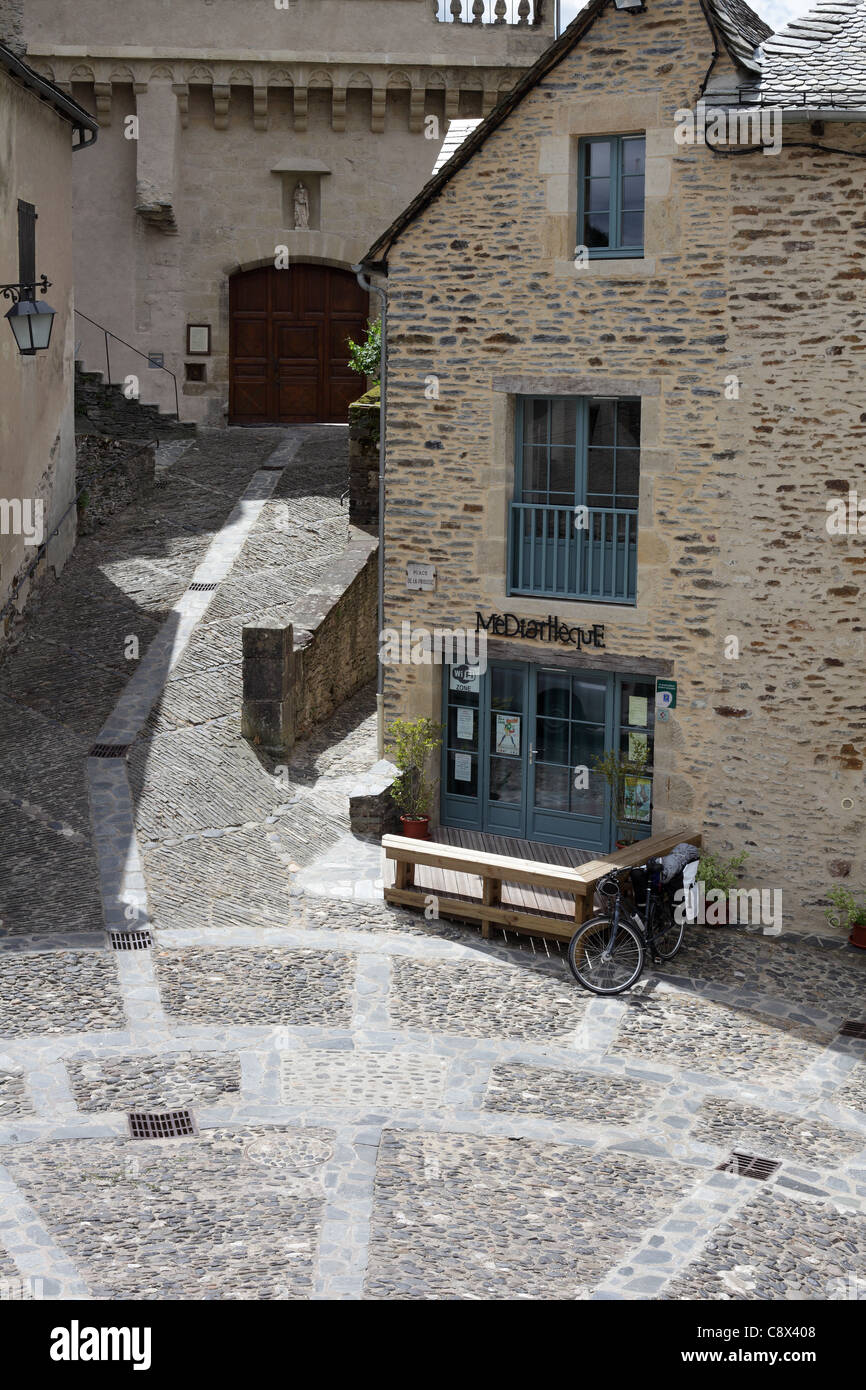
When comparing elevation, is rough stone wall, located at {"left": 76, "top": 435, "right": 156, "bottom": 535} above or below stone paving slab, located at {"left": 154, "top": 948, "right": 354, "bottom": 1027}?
above

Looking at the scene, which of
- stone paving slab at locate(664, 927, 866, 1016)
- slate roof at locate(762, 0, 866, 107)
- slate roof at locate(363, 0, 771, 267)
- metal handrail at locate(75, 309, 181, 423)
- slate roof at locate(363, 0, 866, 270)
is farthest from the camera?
metal handrail at locate(75, 309, 181, 423)

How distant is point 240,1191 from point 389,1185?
2.68 feet

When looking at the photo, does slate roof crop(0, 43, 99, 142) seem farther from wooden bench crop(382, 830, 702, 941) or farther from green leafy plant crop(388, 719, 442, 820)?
wooden bench crop(382, 830, 702, 941)

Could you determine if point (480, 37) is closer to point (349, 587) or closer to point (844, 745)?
point (349, 587)

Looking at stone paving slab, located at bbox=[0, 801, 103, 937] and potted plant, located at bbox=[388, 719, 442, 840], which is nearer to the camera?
stone paving slab, located at bbox=[0, 801, 103, 937]

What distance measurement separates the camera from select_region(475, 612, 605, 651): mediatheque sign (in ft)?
45.3

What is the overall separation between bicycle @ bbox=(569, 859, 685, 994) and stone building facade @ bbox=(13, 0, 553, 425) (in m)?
14.6

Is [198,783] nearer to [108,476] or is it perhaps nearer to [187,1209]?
[187,1209]

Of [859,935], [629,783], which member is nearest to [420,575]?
[629,783]

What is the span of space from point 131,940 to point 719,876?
15.8ft

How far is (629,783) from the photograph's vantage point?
1402cm

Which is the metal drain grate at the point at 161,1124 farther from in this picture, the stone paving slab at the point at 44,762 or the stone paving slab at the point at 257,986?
the stone paving slab at the point at 44,762

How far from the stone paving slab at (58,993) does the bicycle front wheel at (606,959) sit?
11.2 ft

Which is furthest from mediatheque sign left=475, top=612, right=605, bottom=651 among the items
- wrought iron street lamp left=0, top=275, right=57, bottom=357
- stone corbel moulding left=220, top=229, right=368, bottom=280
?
stone corbel moulding left=220, top=229, right=368, bottom=280
